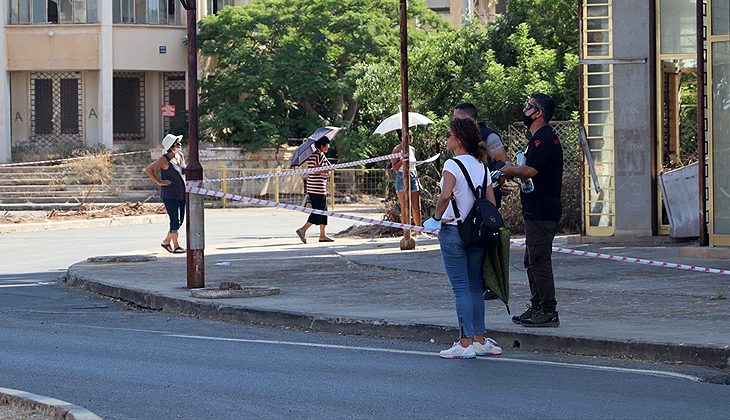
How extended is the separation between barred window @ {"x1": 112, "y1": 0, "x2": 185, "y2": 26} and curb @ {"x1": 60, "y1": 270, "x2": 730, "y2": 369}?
97.4ft

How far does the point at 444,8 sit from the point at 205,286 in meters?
51.2

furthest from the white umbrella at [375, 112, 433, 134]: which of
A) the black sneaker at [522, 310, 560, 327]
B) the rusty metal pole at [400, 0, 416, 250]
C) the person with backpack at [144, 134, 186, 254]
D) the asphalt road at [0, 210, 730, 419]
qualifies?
the black sneaker at [522, 310, 560, 327]

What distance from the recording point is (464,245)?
24.5 ft

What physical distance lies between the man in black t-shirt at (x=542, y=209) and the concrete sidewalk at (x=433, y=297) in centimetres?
18

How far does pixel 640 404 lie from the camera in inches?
234

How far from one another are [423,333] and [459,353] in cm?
101

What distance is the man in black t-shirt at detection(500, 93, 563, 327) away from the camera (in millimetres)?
8172

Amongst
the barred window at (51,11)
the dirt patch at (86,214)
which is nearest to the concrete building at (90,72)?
the barred window at (51,11)

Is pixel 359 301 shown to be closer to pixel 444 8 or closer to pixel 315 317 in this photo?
pixel 315 317

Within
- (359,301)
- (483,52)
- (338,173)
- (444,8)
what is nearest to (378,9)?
(338,173)

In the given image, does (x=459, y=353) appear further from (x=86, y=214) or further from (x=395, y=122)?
(x=86, y=214)

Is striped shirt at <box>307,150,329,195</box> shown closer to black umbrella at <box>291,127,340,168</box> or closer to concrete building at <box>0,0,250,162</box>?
black umbrella at <box>291,127,340,168</box>

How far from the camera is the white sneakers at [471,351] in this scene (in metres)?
7.46

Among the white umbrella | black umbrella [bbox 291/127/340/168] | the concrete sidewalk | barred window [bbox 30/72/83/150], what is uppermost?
barred window [bbox 30/72/83/150]
